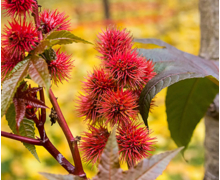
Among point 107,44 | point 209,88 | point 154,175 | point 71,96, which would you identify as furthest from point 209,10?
point 71,96

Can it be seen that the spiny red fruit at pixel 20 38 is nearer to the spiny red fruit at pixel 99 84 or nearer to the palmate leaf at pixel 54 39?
the palmate leaf at pixel 54 39

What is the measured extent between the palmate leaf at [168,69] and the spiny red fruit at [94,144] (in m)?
0.07

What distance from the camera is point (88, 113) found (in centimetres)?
43

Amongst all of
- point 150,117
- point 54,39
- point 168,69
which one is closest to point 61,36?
point 54,39

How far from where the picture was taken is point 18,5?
1.17ft

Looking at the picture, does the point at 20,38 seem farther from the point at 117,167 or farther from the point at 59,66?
the point at 117,167

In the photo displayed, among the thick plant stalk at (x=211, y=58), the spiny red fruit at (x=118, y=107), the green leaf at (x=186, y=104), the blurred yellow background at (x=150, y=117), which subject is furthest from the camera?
the blurred yellow background at (x=150, y=117)

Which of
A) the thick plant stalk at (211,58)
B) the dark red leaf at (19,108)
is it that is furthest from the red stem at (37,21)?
the thick plant stalk at (211,58)

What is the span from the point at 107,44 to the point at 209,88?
37cm

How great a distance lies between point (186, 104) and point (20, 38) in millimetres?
488

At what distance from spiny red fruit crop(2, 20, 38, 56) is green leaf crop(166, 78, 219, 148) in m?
0.40

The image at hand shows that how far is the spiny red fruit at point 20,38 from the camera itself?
13.4 inches

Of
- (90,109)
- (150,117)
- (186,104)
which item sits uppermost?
(90,109)

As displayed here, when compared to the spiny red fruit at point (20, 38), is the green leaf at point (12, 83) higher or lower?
lower
